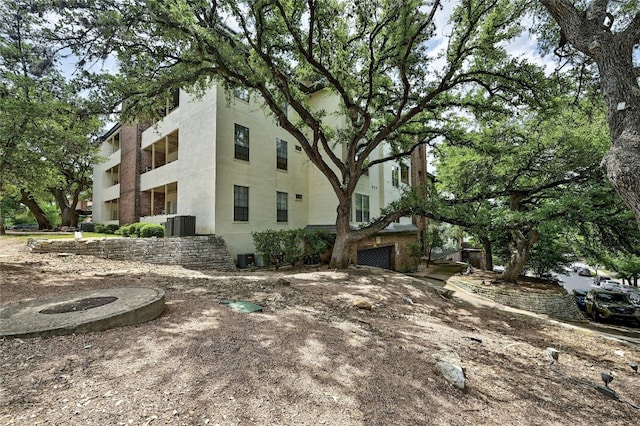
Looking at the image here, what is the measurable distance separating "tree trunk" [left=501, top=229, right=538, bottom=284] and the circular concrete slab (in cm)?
1417

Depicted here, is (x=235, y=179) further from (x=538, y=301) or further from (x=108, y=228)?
(x=538, y=301)

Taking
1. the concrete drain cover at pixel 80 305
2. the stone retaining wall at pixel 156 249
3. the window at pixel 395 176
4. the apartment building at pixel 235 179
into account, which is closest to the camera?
the concrete drain cover at pixel 80 305

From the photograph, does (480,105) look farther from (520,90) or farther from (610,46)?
(610,46)

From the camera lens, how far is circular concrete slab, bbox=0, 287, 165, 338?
11.1ft

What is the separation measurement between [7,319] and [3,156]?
7.36m

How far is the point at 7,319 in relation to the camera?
3666mm

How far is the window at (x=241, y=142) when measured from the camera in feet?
43.3

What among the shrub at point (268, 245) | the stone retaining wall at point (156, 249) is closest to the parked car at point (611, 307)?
the shrub at point (268, 245)

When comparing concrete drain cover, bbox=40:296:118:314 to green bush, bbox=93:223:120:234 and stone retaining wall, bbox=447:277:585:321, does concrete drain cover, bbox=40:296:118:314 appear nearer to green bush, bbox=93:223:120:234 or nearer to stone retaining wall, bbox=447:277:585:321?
stone retaining wall, bbox=447:277:585:321

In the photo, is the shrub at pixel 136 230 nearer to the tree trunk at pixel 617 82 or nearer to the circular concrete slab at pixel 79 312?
the circular concrete slab at pixel 79 312

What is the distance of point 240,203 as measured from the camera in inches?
516

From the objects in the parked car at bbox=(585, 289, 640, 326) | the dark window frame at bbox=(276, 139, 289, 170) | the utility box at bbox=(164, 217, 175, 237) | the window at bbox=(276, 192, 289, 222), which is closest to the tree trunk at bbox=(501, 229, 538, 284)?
the parked car at bbox=(585, 289, 640, 326)

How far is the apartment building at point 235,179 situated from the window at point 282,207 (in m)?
0.06

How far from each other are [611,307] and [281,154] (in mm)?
17343
